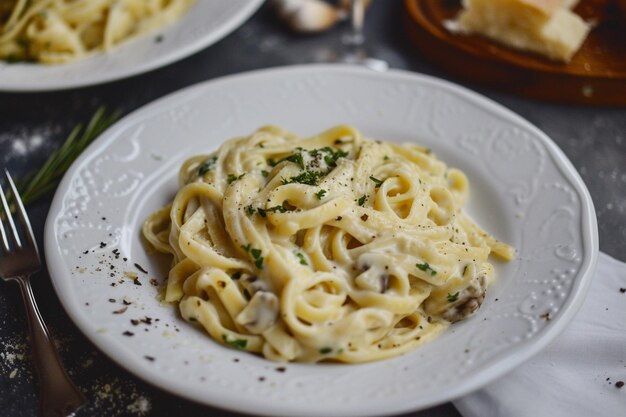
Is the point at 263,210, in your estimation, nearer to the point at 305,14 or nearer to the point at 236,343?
the point at 236,343

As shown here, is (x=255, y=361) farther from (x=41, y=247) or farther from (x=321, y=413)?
(x=41, y=247)

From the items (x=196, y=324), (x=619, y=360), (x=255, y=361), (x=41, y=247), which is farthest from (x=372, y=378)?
(x=41, y=247)

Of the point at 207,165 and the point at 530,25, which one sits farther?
the point at 530,25

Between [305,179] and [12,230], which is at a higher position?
[305,179]

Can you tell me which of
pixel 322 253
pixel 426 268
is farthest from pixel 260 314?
pixel 426 268

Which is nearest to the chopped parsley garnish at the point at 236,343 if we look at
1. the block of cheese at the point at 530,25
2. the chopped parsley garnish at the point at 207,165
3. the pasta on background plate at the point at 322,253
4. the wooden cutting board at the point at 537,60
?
the pasta on background plate at the point at 322,253

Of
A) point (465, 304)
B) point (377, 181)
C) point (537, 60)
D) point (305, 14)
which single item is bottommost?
point (305, 14)

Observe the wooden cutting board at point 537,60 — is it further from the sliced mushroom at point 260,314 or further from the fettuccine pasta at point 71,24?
the sliced mushroom at point 260,314
